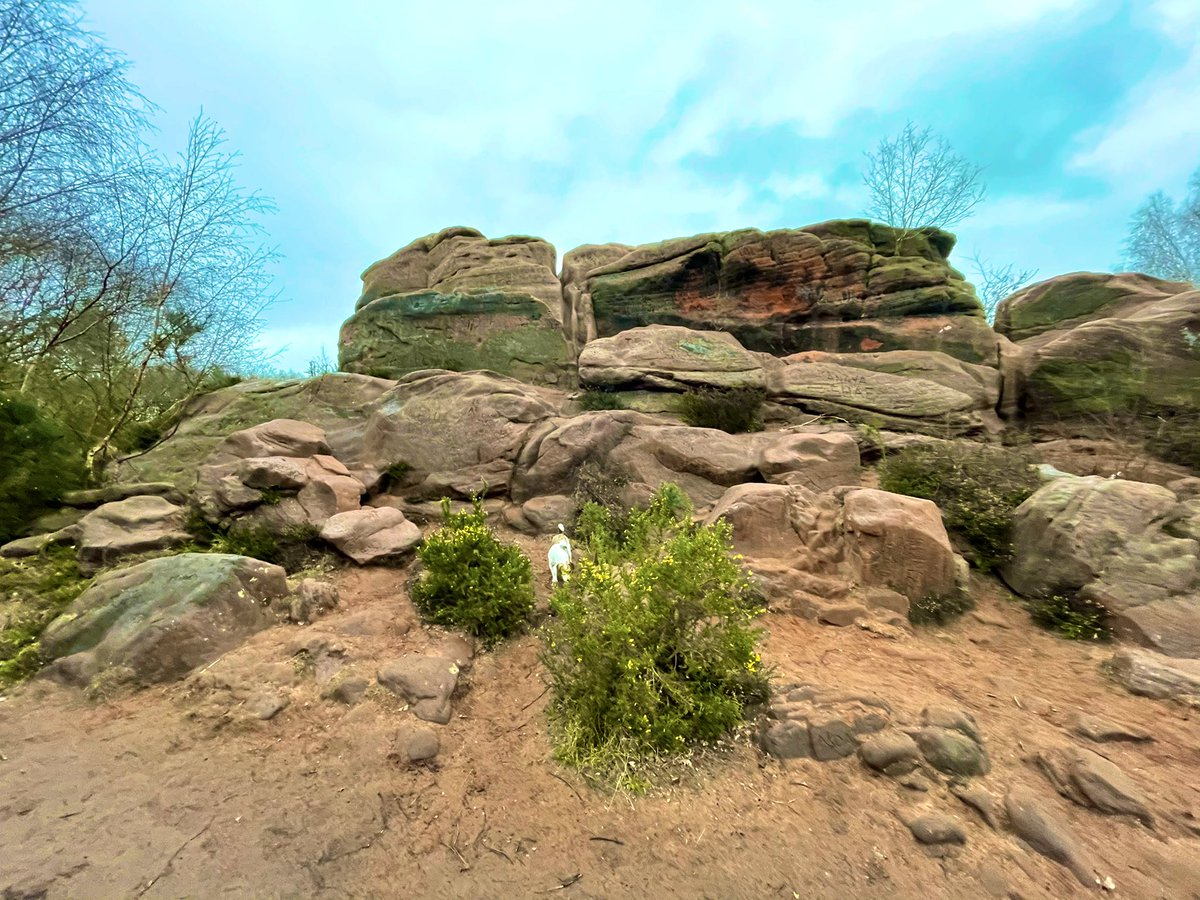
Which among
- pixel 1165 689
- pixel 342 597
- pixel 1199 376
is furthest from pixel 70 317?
pixel 1199 376

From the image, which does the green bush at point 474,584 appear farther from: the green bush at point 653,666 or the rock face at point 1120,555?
the rock face at point 1120,555

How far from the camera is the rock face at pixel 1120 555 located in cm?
486

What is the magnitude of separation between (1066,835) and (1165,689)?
7.24ft

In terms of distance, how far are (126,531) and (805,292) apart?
13552mm

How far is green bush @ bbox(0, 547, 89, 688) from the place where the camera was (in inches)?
189

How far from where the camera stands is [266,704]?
4230 mm

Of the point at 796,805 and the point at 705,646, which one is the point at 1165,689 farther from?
the point at 705,646

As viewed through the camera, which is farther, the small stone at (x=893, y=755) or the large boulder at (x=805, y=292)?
the large boulder at (x=805, y=292)

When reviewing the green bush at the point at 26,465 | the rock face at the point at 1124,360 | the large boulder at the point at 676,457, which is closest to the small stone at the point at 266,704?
the large boulder at the point at 676,457

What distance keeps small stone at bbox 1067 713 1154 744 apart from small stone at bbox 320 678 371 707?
5369 millimetres

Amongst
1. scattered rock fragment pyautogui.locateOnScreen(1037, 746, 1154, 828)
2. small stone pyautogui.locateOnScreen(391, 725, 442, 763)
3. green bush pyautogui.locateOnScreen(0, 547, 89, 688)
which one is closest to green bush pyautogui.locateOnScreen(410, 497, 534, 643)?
small stone pyautogui.locateOnScreen(391, 725, 442, 763)

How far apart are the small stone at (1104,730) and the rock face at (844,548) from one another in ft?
5.52

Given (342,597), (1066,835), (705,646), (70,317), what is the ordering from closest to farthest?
(1066,835)
(705,646)
(342,597)
(70,317)

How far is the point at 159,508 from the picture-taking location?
7898 mm
